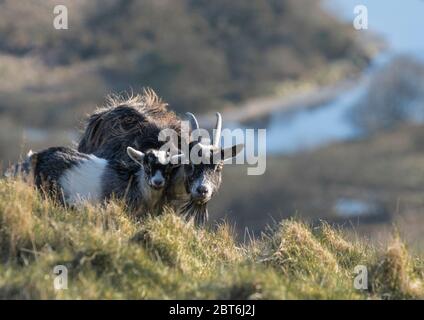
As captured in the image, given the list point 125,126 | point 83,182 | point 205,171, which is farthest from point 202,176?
point 125,126

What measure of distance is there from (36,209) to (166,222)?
149cm

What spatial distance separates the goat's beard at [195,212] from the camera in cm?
1430

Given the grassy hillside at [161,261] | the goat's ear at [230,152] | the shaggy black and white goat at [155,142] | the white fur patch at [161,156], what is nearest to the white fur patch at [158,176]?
the white fur patch at [161,156]

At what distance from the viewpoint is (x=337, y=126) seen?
110 m

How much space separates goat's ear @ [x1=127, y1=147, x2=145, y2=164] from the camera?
46.6 feet

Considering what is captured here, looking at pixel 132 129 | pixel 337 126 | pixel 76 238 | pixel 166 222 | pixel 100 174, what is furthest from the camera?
pixel 337 126

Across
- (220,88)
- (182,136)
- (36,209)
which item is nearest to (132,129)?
(182,136)

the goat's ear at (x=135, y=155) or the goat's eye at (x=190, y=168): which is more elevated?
the goat's ear at (x=135, y=155)

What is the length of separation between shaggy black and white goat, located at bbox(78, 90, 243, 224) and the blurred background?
67.0 meters

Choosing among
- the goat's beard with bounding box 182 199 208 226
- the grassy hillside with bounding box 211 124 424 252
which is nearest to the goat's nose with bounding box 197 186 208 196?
the goat's beard with bounding box 182 199 208 226

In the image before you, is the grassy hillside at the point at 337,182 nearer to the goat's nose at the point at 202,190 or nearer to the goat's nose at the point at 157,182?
the goat's nose at the point at 202,190

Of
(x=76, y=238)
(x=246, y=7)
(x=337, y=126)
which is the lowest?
(x=76, y=238)

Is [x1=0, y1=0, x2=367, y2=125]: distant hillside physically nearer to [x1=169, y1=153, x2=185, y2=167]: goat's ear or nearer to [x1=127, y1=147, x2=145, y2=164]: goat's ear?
[x1=127, y1=147, x2=145, y2=164]: goat's ear
